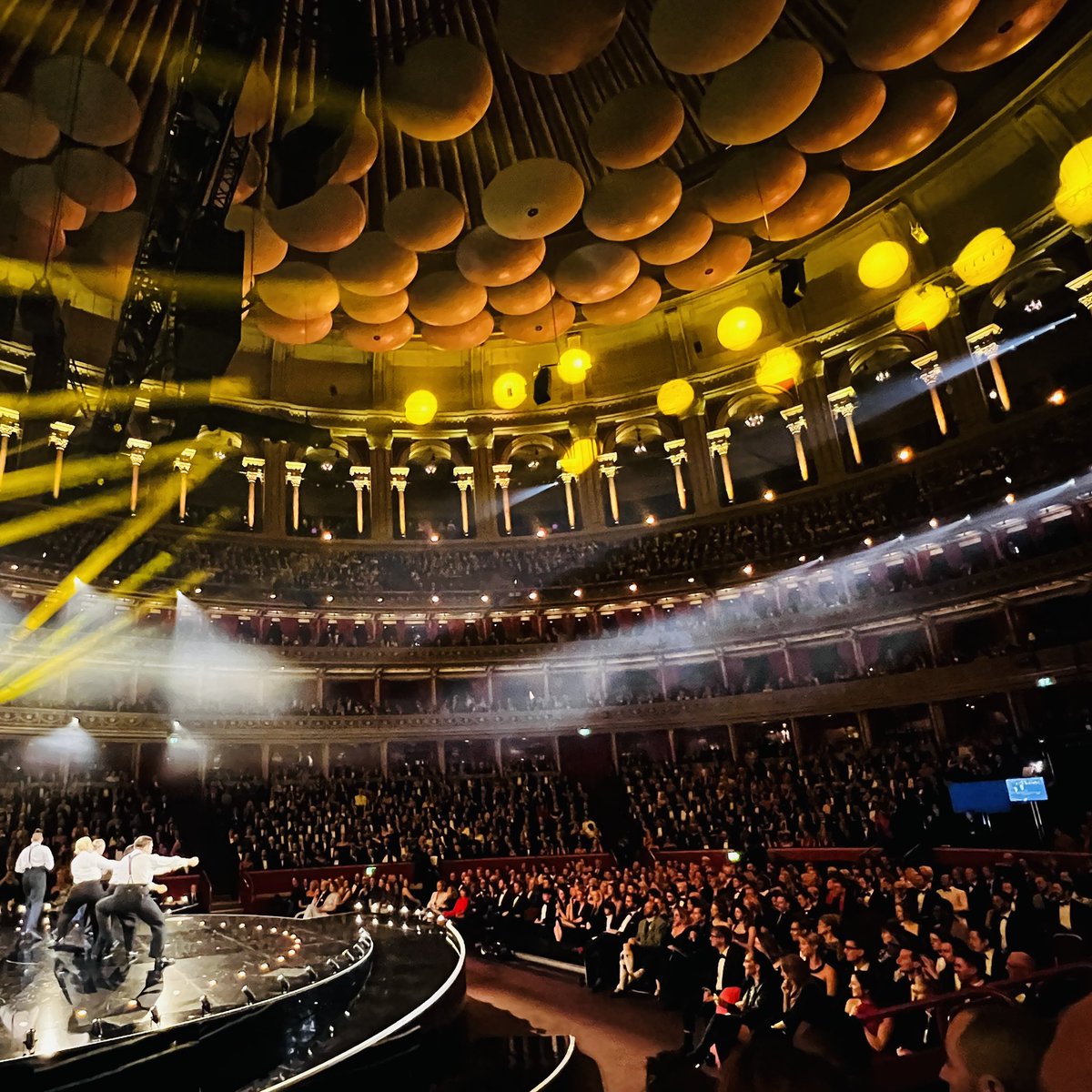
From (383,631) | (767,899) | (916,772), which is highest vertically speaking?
(383,631)

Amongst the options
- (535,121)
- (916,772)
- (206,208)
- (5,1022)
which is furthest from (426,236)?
(916,772)

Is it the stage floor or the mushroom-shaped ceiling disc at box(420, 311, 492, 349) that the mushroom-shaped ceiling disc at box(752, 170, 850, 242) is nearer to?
the mushroom-shaped ceiling disc at box(420, 311, 492, 349)

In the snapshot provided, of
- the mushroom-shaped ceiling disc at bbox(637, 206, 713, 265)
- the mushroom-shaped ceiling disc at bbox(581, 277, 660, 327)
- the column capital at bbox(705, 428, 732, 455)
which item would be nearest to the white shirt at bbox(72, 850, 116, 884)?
the mushroom-shaped ceiling disc at bbox(581, 277, 660, 327)

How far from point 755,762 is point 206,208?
17.8 metres

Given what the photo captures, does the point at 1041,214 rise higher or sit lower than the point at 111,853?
higher

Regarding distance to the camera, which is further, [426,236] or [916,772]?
[916,772]

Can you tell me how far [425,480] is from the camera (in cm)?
2755

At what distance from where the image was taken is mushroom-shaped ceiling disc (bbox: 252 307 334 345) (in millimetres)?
11586

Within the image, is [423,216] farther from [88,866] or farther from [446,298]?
[88,866]

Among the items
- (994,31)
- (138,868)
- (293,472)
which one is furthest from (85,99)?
(293,472)

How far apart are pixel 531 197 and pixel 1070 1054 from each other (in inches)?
356

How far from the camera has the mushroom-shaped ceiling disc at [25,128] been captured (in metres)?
8.27

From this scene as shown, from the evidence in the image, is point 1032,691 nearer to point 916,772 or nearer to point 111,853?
point 916,772

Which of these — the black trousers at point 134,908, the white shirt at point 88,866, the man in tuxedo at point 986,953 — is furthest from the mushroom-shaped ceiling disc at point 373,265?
the man in tuxedo at point 986,953
